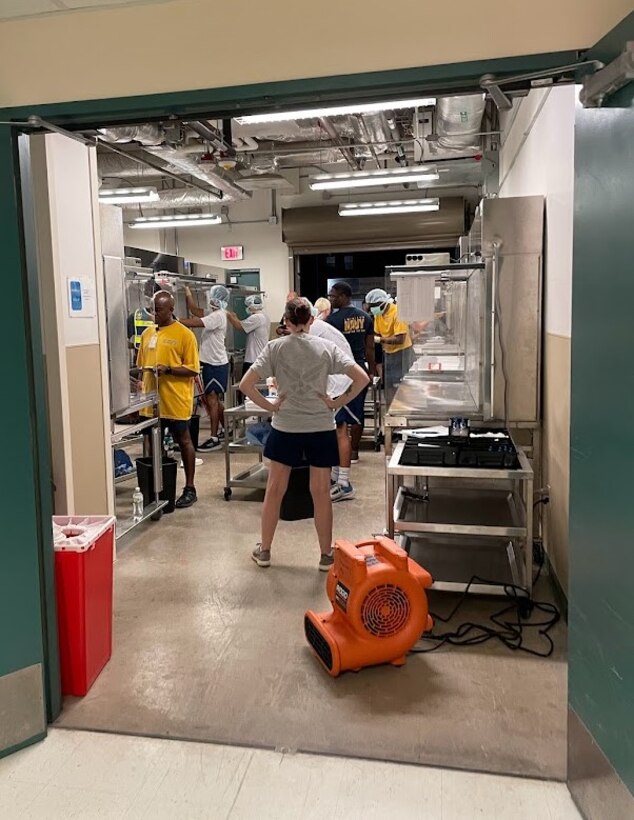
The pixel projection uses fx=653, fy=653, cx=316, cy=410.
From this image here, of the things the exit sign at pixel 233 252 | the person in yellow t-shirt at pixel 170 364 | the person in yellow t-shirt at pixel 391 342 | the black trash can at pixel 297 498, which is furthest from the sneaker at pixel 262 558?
the exit sign at pixel 233 252

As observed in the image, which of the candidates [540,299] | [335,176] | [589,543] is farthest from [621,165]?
[335,176]

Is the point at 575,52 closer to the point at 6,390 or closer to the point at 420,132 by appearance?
the point at 6,390

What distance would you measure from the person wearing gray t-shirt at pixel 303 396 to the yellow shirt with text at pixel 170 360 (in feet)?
4.30

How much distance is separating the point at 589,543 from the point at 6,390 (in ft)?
5.53

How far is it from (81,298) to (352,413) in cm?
261

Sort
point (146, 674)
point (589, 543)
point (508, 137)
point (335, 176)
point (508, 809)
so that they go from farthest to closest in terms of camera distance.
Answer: point (335, 176) → point (508, 137) → point (146, 674) → point (508, 809) → point (589, 543)

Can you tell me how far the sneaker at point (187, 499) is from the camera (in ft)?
15.5

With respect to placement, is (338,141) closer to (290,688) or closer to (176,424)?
(176,424)

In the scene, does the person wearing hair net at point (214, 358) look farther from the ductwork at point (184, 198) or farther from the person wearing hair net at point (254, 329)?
the ductwork at point (184, 198)

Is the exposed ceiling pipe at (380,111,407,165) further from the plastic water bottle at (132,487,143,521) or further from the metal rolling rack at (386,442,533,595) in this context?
the plastic water bottle at (132,487,143,521)

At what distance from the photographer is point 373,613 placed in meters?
2.43

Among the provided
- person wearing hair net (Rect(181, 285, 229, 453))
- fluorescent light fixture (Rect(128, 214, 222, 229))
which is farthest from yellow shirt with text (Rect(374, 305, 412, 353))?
fluorescent light fixture (Rect(128, 214, 222, 229))

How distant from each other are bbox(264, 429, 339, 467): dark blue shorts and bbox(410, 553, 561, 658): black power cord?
92 cm

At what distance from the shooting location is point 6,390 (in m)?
1.95
